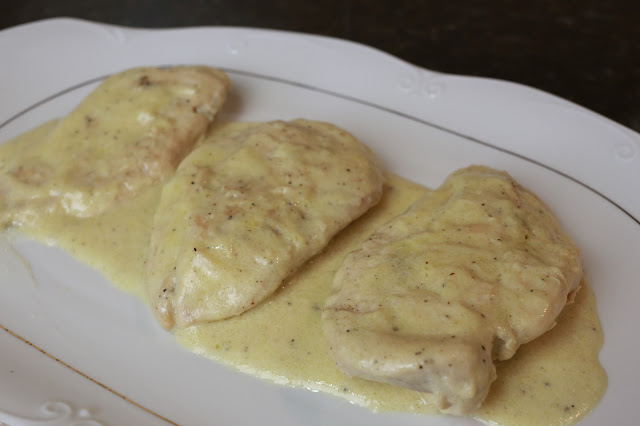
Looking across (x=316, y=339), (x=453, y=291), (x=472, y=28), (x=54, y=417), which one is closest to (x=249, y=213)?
(x=316, y=339)

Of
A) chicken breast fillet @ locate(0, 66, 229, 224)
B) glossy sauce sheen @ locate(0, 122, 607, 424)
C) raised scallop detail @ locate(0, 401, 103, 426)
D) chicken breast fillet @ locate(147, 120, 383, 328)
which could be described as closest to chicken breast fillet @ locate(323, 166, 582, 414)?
glossy sauce sheen @ locate(0, 122, 607, 424)

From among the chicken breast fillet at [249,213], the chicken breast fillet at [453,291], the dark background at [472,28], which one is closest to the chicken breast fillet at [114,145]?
the chicken breast fillet at [249,213]

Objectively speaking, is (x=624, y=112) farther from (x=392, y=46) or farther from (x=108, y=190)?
(x=108, y=190)

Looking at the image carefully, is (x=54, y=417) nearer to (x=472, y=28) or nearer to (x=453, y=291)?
(x=453, y=291)

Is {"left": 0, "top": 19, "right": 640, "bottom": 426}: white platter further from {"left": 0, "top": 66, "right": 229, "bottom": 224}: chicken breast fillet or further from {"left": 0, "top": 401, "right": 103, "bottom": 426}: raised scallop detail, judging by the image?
{"left": 0, "top": 66, "right": 229, "bottom": 224}: chicken breast fillet

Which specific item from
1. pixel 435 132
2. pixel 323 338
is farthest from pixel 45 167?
pixel 435 132

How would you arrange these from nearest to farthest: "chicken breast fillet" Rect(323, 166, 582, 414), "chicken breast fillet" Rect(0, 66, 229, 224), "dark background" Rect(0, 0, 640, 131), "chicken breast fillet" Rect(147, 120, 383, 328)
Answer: "chicken breast fillet" Rect(323, 166, 582, 414) → "chicken breast fillet" Rect(147, 120, 383, 328) → "chicken breast fillet" Rect(0, 66, 229, 224) → "dark background" Rect(0, 0, 640, 131)
